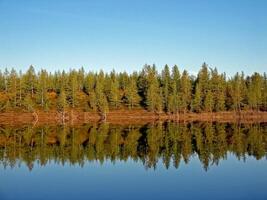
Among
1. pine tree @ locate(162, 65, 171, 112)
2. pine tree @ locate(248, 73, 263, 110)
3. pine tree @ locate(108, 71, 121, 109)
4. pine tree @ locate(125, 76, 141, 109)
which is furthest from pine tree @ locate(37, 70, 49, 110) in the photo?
pine tree @ locate(248, 73, 263, 110)

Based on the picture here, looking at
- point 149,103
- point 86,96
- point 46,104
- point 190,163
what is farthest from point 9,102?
point 190,163

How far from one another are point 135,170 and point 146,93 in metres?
106

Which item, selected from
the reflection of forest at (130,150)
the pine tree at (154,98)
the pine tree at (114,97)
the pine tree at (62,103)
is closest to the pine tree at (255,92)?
the pine tree at (154,98)

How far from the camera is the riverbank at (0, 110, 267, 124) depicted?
12345 centimetres

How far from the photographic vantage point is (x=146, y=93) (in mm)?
144000

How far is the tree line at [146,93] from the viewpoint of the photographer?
13300 cm

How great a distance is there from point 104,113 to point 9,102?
33233 millimetres

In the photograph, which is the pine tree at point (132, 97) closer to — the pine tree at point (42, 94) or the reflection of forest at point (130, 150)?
the pine tree at point (42, 94)

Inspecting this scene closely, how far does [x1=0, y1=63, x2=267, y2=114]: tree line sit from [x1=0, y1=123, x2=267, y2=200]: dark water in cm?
7290

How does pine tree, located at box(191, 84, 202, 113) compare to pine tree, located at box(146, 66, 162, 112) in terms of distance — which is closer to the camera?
pine tree, located at box(146, 66, 162, 112)

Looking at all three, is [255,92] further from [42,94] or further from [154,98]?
[42,94]

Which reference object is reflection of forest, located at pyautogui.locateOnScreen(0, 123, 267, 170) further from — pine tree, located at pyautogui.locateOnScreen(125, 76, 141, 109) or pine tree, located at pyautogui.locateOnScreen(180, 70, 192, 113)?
pine tree, located at pyautogui.locateOnScreen(125, 76, 141, 109)

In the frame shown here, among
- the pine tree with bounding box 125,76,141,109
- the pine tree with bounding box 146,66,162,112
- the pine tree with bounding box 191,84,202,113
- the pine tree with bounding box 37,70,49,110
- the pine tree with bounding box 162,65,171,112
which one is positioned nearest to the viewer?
the pine tree with bounding box 37,70,49,110

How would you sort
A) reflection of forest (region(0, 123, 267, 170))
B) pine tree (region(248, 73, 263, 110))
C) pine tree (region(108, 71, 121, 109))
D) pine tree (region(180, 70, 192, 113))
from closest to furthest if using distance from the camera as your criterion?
reflection of forest (region(0, 123, 267, 170)) < pine tree (region(180, 70, 192, 113)) < pine tree (region(108, 71, 121, 109)) < pine tree (region(248, 73, 263, 110))
